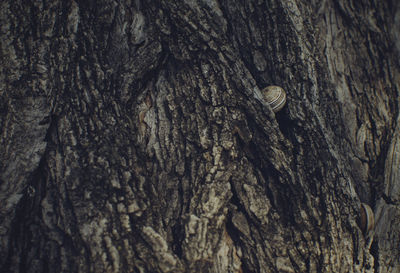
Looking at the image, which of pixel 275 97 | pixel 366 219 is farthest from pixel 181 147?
pixel 366 219

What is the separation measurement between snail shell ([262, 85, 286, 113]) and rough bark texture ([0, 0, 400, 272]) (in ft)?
0.27

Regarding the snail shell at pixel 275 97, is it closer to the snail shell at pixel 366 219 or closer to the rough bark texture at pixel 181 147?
the rough bark texture at pixel 181 147

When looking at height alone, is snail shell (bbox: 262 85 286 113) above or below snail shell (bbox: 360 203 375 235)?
above

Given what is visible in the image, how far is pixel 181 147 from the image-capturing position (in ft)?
6.59

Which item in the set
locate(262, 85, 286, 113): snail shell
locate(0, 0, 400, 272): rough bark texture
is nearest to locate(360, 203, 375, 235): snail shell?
locate(0, 0, 400, 272): rough bark texture

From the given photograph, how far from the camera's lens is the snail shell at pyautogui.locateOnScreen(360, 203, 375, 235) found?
213cm

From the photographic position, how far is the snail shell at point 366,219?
2131mm

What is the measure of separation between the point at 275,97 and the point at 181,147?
716mm

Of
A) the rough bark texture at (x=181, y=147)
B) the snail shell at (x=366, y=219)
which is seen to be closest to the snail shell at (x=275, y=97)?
the rough bark texture at (x=181, y=147)

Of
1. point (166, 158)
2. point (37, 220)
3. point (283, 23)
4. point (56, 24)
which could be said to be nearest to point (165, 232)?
point (166, 158)

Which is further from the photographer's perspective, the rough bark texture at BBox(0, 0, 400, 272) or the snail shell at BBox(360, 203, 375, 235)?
the snail shell at BBox(360, 203, 375, 235)

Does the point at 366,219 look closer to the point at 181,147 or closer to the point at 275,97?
the point at 275,97

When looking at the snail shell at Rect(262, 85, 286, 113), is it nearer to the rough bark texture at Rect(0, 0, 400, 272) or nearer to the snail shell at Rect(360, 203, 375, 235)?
the rough bark texture at Rect(0, 0, 400, 272)

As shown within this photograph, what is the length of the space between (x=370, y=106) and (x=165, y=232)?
1.92 meters
